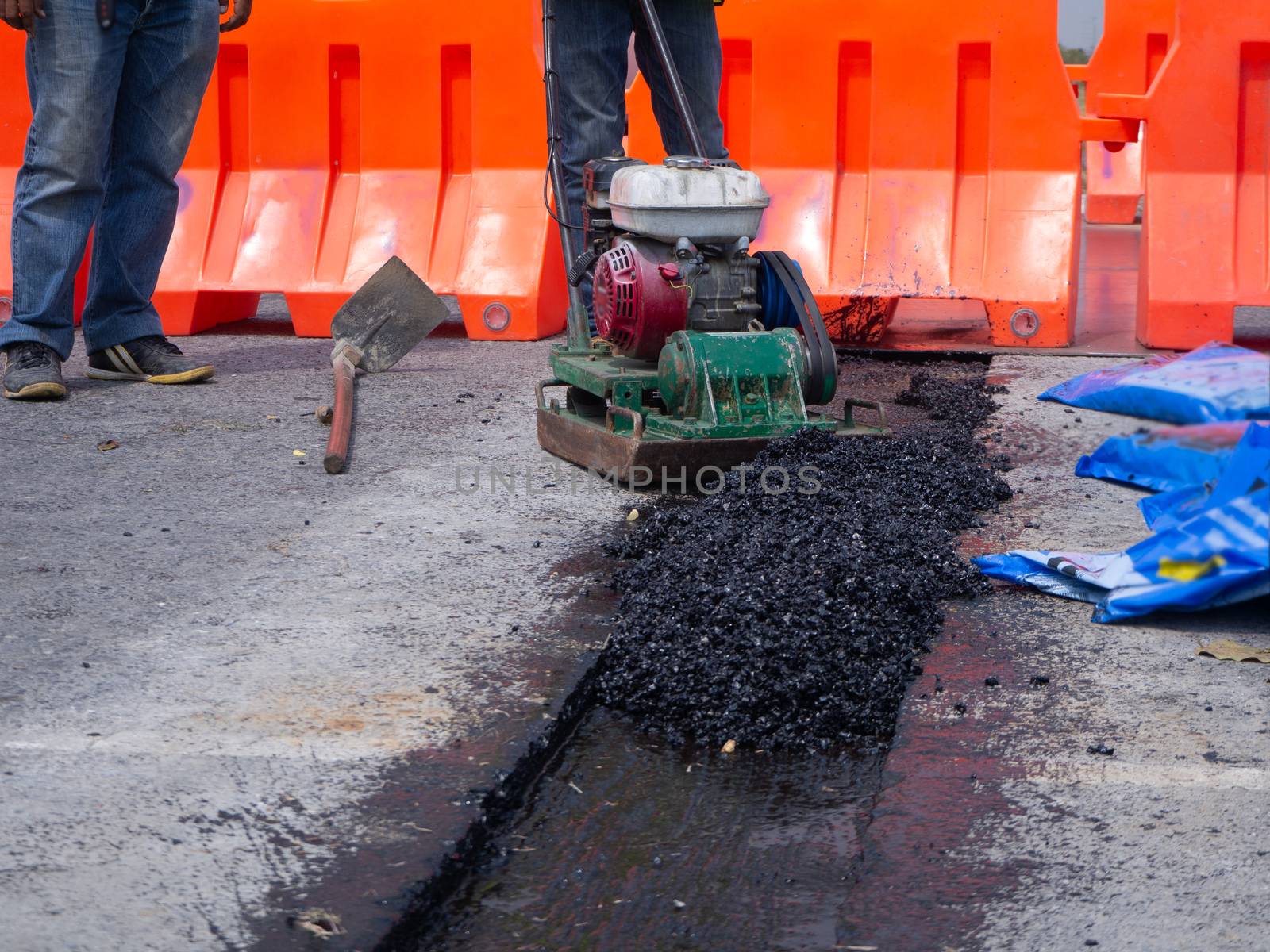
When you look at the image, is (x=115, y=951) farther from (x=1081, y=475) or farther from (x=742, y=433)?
(x=1081, y=475)

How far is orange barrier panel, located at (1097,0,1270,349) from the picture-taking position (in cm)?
507

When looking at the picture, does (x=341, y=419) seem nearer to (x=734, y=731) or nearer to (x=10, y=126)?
(x=734, y=731)

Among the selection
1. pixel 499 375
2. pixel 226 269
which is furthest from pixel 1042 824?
pixel 226 269

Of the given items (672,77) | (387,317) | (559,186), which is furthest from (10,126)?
(672,77)

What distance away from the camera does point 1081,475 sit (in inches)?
135

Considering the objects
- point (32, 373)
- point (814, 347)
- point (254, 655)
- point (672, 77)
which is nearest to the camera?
point (254, 655)

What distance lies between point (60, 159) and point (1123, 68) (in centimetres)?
716

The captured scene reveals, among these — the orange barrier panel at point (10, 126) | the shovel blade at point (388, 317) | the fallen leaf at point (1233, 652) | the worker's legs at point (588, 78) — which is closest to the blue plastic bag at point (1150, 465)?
the fallen leaf at point (1233, 652)

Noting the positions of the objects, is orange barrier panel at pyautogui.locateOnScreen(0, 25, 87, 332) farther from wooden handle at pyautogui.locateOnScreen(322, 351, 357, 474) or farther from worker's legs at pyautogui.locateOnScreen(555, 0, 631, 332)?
worker's legs at pyautogui.locateOnScreen(555, 0, 631, 332)

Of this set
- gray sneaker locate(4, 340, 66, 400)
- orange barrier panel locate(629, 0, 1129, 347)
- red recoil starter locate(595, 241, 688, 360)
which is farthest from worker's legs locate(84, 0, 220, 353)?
red recoil starter locate(595, 241, 688, 360)

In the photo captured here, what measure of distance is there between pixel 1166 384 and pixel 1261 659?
3.03ft

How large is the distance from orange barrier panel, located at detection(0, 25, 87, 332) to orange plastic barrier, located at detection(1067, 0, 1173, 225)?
6.06 m

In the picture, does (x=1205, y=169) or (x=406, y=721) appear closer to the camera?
(x=406, y=721)

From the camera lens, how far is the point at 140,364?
4.65 meters
